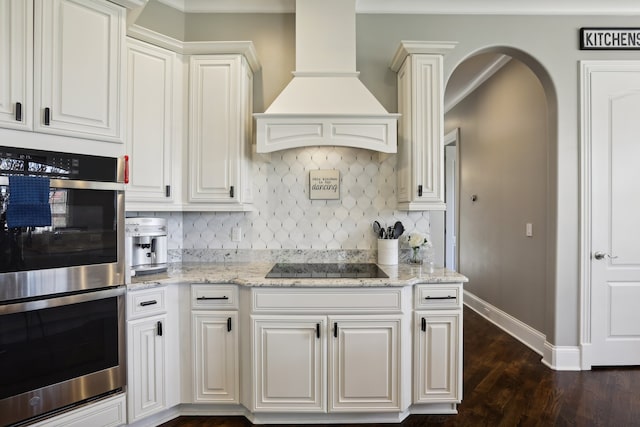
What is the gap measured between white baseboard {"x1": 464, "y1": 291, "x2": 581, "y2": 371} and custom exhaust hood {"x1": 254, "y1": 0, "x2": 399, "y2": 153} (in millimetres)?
2238

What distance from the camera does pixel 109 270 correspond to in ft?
6.09

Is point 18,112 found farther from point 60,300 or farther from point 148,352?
point 148,352

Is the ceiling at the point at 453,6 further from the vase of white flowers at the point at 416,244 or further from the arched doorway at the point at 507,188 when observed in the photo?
the vase of white flowers at the point at 416,244

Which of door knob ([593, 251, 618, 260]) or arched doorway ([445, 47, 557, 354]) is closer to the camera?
door knob ([593, 251, 618, 260])

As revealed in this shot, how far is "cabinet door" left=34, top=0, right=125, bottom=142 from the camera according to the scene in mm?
1682

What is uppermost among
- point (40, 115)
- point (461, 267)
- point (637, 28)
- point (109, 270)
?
point (637, 28)

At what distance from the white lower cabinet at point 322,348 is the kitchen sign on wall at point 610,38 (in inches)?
106

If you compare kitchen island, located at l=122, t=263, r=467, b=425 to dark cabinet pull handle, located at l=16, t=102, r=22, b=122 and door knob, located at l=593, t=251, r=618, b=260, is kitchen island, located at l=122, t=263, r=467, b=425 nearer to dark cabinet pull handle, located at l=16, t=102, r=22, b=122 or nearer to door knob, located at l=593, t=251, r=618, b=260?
dark cabinet pull handle, located at l=16, t=102, r=22, b=122

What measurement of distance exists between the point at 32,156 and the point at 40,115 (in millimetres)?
213

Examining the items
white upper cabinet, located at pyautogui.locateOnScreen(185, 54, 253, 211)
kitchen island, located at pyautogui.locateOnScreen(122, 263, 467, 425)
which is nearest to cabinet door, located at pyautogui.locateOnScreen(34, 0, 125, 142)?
white upper cabinet, located at pyautogui.locateOnScreen(185, 54, 253, 211)

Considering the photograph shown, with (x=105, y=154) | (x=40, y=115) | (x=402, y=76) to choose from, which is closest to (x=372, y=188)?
(x=402, y=76)

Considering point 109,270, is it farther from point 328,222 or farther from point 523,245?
point 523,245

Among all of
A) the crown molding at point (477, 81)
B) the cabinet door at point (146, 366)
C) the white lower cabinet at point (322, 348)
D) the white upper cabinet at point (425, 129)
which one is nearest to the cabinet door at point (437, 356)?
the white lower cabinet at point (322, 348)

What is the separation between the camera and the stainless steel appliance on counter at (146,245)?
6.96 feet
